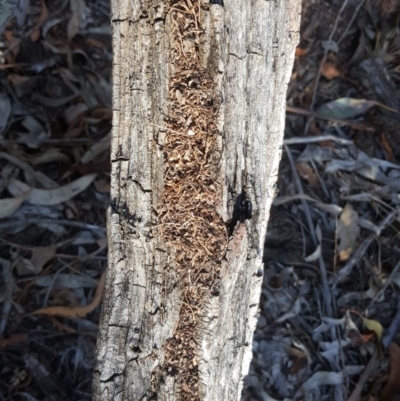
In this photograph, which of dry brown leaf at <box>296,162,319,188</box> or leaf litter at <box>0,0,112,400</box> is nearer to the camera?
leaf litter at <box>0,0,112,400</box>

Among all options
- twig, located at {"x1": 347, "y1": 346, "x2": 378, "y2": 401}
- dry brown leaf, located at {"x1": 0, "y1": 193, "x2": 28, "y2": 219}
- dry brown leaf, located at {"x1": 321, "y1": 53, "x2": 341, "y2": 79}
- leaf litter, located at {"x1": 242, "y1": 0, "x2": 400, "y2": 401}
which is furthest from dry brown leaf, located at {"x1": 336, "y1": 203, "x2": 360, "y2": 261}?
dry brown leaf, located at {"x1": 0, "y1": 193, "x2": 28, "y2": 219}

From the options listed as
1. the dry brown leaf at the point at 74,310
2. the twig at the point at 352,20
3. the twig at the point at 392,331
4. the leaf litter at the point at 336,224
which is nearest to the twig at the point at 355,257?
the leaf litter at the point at 336,224

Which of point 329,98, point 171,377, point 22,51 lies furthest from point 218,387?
point 22,51

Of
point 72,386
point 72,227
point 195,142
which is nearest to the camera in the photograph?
point 195,142

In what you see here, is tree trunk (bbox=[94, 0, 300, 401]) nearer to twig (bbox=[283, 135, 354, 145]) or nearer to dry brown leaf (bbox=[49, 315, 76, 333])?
dry brown leaf (bbox=[49, 315, 76, 333])

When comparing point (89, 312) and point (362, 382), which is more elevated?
point (89, 312)

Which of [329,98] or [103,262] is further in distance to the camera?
[329,98]

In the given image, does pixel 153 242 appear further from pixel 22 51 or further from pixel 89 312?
pixel 22 51

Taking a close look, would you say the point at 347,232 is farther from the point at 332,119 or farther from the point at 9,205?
the point at 9,205
